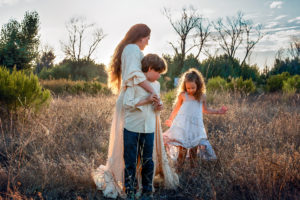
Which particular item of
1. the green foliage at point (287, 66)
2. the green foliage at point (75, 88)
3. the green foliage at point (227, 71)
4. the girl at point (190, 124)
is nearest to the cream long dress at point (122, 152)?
the girl at point (190, 124)

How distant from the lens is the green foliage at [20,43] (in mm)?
14219

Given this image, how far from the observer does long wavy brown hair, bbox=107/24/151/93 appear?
7.53 feet

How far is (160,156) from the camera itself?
2.53 meters

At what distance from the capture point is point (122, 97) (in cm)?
229

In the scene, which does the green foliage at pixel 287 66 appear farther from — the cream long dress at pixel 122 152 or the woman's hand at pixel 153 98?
the woman's hand at pixel 153 98

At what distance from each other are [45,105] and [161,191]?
12.2ft

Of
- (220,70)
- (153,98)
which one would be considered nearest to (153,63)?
(153,98)

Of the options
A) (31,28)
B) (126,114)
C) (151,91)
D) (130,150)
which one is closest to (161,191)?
(130,150)

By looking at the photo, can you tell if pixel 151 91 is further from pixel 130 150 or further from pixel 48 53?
pixel 48 53

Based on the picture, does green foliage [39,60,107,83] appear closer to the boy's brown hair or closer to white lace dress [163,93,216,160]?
white lace dress [163,93,216,160]

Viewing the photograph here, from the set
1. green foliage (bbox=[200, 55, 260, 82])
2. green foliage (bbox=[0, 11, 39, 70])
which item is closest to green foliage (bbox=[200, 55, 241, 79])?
green foliage (bbox=[200, 55, 260, 82])

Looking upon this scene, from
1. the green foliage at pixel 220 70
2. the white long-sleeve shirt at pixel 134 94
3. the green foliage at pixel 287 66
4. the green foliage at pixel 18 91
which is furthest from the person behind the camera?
the green foliage at pixel 287 66

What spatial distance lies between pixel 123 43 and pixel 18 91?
11.3 ft

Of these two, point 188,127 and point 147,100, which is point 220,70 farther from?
point 147,100
